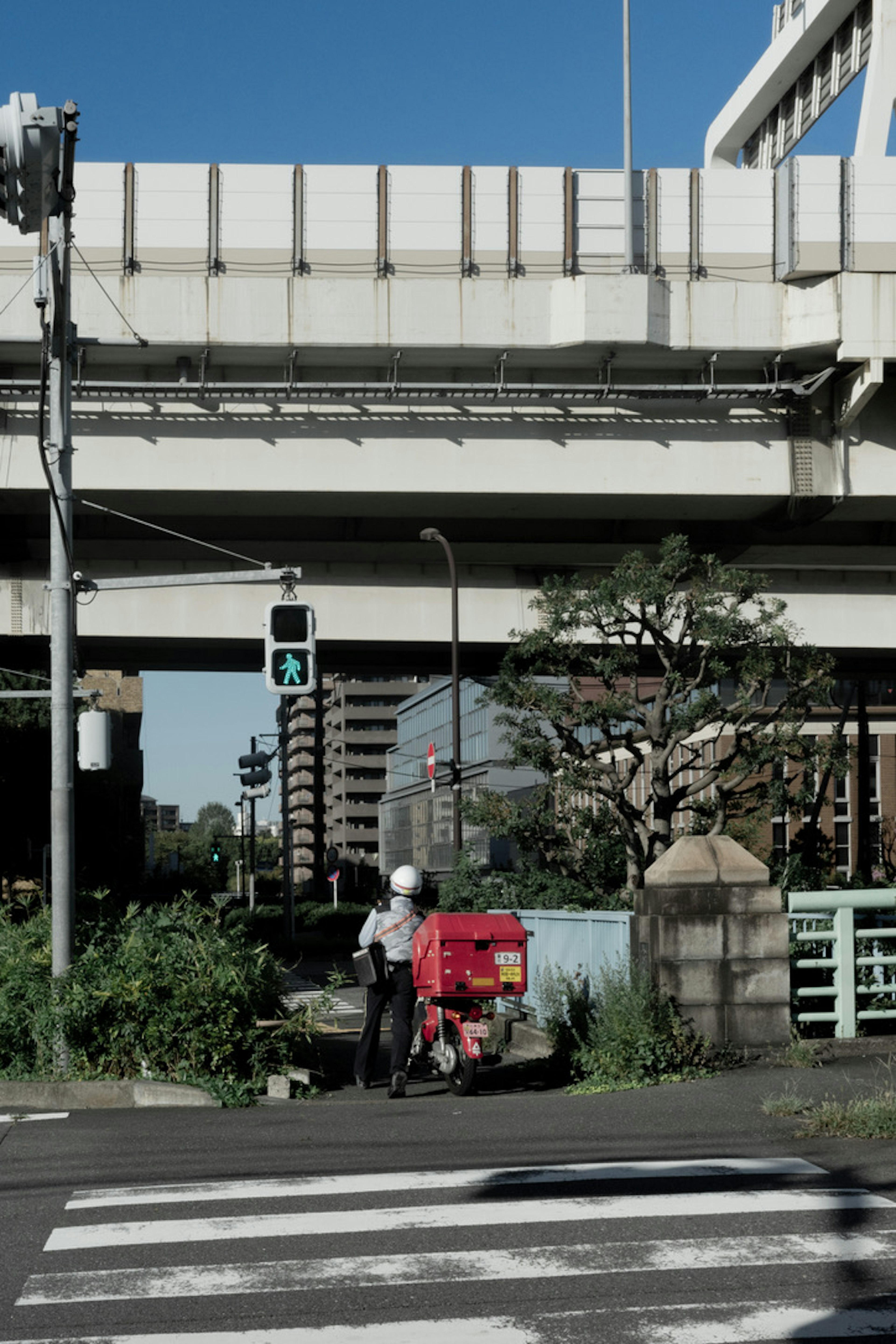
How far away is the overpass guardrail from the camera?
13.0 metres

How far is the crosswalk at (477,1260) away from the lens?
5508 mm

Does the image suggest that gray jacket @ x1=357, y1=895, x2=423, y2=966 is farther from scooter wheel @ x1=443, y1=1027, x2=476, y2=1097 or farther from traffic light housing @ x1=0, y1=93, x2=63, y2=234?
traffic light housing @ x1=0, y1=93, x2=63, y2=234

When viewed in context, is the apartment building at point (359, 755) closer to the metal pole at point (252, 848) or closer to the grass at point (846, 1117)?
the metal pole at point (252, 848)

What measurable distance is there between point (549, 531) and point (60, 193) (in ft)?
56.6

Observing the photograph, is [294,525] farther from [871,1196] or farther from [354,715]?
[354,715]

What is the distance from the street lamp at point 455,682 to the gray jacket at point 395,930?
9.08 meters

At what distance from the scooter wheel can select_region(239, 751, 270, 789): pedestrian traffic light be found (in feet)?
56.8

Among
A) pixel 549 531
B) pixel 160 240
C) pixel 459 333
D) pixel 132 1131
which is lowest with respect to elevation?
pixel 132 1131

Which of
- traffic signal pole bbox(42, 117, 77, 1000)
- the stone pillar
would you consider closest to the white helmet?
the stone pillar

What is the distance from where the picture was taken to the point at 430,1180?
26.9 ft

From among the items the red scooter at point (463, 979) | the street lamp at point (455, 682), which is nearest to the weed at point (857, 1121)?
the red scooter at point (463, 979)

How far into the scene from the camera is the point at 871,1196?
7.44 meters

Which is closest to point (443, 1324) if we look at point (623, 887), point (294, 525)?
point (623, 887)

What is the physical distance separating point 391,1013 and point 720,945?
9.43 ft
